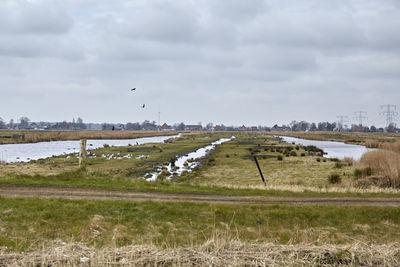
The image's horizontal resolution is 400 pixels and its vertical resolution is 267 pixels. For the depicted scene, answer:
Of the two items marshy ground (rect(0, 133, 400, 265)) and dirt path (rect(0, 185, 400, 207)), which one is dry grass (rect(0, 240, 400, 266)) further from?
dirt path (rect(0, 185, 400, 207))

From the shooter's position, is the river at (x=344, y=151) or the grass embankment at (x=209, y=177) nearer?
the grass embankment at (x=209, y=177)

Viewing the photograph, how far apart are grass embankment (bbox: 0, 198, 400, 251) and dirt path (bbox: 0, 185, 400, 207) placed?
127 cm

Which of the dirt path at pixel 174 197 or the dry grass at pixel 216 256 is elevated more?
the dry grass at pixel 216 256

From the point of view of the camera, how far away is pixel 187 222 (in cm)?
1409

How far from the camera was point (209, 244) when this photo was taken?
8.74 m

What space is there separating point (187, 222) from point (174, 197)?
351 centimetres

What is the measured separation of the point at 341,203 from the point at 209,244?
11.6 metres

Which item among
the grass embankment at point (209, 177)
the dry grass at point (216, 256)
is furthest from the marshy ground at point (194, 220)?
the grass embankment at point (209, 177)

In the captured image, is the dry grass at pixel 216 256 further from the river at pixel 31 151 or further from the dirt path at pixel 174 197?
the river at pixel 31 151

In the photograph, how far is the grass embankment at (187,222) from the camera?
487 inches

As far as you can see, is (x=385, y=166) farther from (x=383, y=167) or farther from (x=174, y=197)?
(x=174, y=197)

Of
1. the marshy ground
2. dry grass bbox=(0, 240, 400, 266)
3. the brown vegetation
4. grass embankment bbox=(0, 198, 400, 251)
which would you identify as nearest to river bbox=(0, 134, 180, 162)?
the marshy ground

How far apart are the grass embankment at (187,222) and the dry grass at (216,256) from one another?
344cm

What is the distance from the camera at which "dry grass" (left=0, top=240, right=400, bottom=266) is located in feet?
25.0
